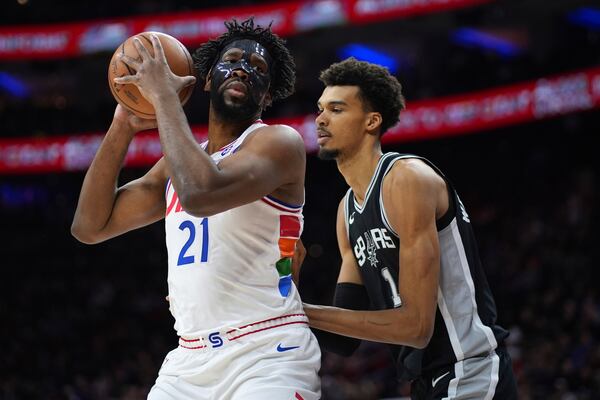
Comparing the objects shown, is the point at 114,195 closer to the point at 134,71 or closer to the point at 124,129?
the point at 124,129

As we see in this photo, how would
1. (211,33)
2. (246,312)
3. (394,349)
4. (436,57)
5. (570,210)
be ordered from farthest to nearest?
1. (436,57)
2. (211,33)
3. (570,210)
4. (394,349)
5. (246,312)

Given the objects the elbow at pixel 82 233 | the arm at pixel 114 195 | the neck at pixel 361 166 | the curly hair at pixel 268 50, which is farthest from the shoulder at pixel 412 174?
Result: the elbow at pixel 82 233

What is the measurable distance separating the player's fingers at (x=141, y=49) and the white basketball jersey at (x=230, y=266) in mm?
475

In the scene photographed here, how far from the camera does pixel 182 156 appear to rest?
9.81 feet

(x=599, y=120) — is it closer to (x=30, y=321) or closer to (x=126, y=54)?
(x=30, y=321)

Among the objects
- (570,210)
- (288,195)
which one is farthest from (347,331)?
(570,210)

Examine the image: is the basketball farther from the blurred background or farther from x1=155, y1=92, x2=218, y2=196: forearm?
the blurred background

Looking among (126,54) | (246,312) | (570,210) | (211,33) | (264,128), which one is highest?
(211,33)

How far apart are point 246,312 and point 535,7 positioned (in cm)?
1442

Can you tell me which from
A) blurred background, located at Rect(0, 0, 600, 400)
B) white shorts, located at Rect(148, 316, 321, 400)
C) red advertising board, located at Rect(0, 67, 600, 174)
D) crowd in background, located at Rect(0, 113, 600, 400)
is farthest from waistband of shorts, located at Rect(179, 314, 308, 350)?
red advertising board, located at Rect(0, 67, 600, 174)

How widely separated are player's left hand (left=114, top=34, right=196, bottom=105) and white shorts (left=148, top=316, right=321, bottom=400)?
36.2 inches

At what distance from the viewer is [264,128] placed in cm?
331

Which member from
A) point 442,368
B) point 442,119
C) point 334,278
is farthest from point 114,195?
point 334,278

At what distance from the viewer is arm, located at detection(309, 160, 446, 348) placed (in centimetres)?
342
